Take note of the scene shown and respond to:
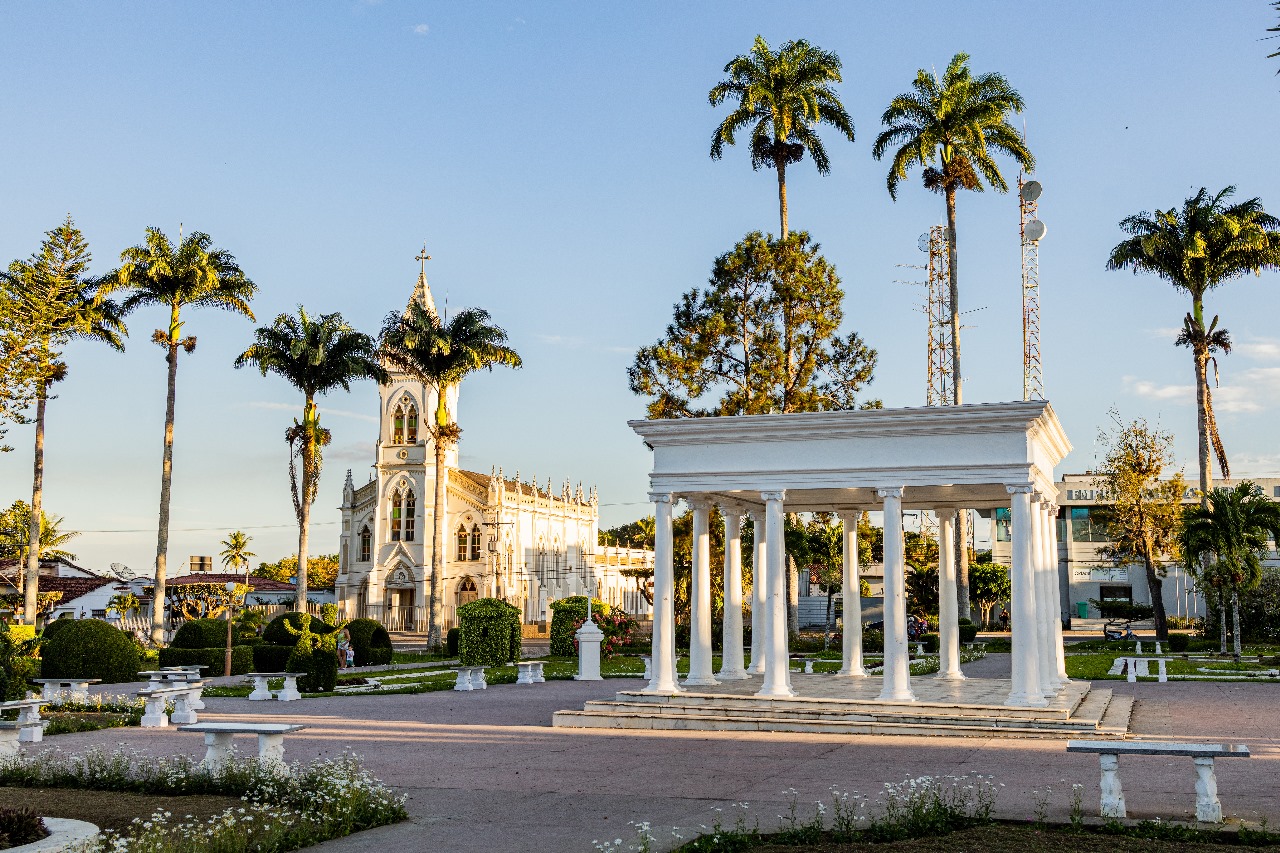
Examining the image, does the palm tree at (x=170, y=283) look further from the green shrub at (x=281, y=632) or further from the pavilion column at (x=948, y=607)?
the pavilion column at (x=948, y=607)

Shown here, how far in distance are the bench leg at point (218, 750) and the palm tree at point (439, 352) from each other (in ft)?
108

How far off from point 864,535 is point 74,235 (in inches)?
1142

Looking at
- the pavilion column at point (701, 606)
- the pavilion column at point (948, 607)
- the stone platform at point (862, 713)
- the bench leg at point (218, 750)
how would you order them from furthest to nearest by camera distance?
the pavilion column at point (948, 607), the pavilion column at point (701, 606), the stone platform at point (862, 713), the bench leg at point (218, 750)

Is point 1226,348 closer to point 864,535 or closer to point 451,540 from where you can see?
→ point 864,535

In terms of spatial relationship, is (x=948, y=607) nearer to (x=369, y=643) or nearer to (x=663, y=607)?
(x=663, y=607)

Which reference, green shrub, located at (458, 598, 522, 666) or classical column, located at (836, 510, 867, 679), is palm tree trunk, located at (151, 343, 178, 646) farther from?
classical column, located at (836, 510, 867, 679)

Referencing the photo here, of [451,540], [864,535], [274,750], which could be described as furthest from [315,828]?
[451,540]

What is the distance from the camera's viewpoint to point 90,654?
95.5ft

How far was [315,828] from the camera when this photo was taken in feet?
31.7

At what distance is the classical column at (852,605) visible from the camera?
22.9m

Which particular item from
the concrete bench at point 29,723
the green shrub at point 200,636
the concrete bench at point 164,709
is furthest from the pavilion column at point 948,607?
the green shrub at point 200,636

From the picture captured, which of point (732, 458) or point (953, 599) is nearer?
point (732, 458)

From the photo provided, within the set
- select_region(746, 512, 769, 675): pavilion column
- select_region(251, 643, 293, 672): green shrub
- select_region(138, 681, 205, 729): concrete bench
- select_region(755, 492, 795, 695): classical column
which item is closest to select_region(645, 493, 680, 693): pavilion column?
select_region(755, 492, 795, 695): classical column

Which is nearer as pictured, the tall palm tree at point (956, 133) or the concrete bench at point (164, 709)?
the concrete bench at point (164, 709)
